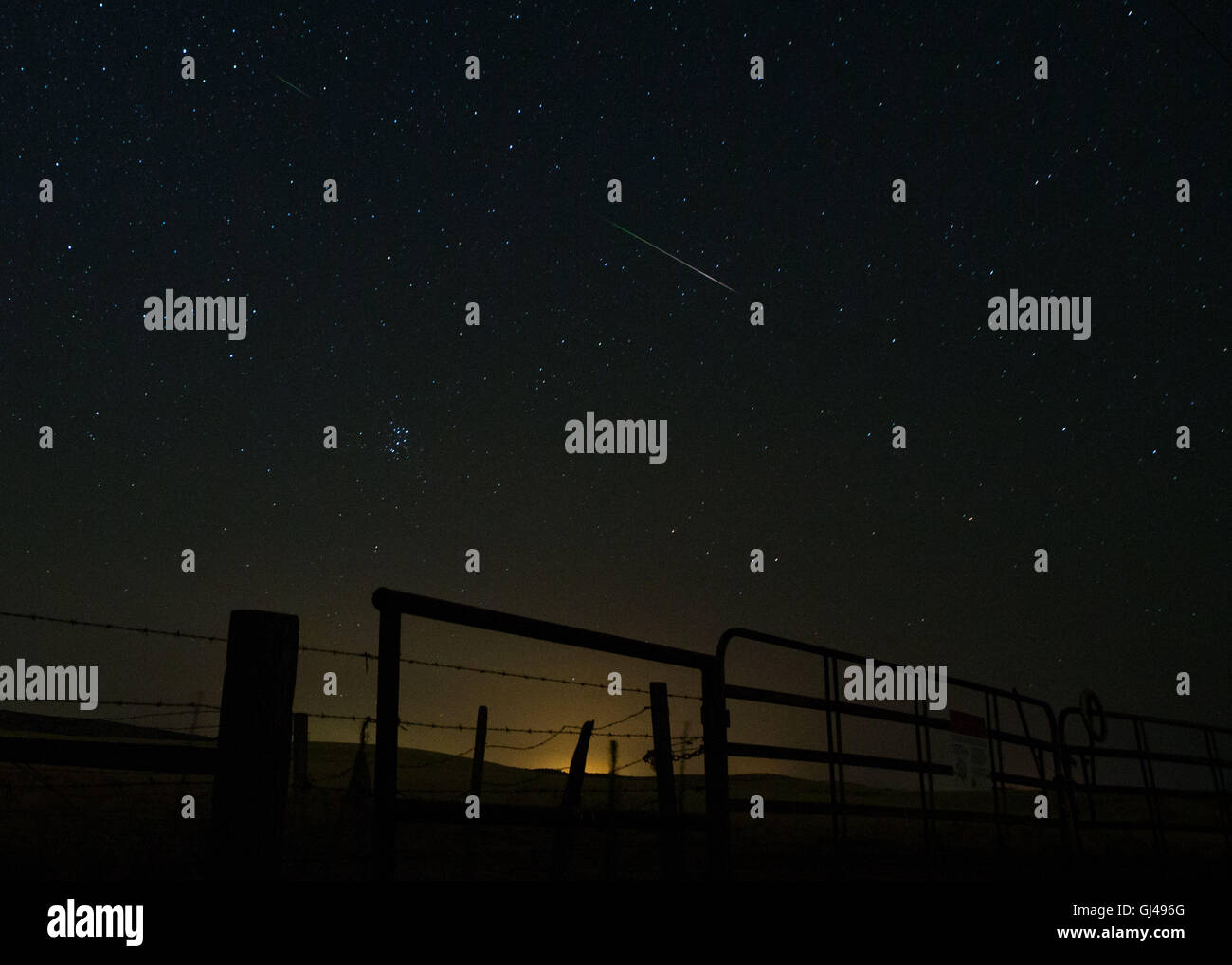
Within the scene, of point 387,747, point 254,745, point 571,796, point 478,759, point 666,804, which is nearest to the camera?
point 254,745

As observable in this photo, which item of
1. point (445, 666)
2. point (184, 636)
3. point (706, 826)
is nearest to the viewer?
point (706, 826)

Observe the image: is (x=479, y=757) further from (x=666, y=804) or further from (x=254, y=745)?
(x=254, y=745)

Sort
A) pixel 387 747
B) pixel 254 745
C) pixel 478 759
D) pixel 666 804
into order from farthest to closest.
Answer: pixel 478 759 → pixel 666 804 → pixel 387 747 → pixel 254 745

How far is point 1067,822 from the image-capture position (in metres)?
8.85

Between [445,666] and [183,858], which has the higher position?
[445,666]

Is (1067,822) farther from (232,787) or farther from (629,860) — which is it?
(232,787)

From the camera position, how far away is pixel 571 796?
6.21m

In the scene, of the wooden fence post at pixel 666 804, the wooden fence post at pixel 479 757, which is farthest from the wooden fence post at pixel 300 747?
the wooden fence post at pixel 666 804

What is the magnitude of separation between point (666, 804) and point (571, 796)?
1.45 meters

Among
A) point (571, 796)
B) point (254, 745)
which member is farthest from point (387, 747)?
point (571, 796)
